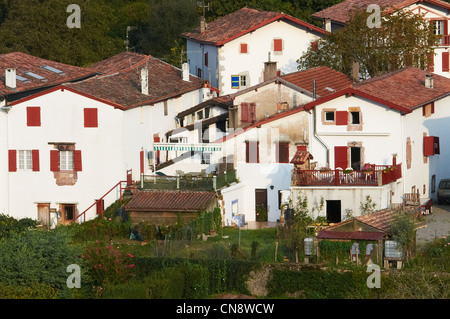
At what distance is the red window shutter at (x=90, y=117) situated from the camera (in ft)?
196

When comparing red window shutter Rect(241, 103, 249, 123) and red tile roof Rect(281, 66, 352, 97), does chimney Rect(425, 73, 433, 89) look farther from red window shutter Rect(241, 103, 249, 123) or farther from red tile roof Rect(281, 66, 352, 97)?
red window shutter Rect(241, 103, 249, 123)

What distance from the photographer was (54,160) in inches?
2371

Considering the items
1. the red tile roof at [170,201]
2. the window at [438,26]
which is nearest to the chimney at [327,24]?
the window at [438,26]

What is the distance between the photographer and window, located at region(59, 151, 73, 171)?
6028 centimetres

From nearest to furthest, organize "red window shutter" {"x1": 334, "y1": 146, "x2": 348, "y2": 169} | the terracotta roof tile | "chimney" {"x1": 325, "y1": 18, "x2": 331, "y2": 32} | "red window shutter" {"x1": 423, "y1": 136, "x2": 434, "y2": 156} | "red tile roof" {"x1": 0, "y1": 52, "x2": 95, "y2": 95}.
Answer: "red window shutter" {"x1": 334, "y1": 146, "x2": 348, "y2": 169} < the terracotta roof tile < "red window shutter" {"x1": 423, "y1": 136, "x2": 434, "y2": 156} < "red tile roof" {"x1": 0, "y1": 52, "x2": 95, "y2": 95} < "chimney" {"x1": 325, "y1": 18, "x2": 331, "y2": 32}

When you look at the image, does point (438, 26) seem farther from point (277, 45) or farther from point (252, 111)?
point (252, 111)

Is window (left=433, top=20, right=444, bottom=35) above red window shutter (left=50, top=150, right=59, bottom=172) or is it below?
above

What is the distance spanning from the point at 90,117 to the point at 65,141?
156 cm

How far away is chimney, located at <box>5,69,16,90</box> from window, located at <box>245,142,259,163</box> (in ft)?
43.8

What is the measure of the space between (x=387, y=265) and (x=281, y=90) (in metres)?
17.5

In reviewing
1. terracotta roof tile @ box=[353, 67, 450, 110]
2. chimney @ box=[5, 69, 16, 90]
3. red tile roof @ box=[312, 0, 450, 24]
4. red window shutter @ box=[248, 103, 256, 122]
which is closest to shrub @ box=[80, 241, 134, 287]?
terracotta roof tile @ box=[353, 67, 450, 110]

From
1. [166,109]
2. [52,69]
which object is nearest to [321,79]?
[166,109]
